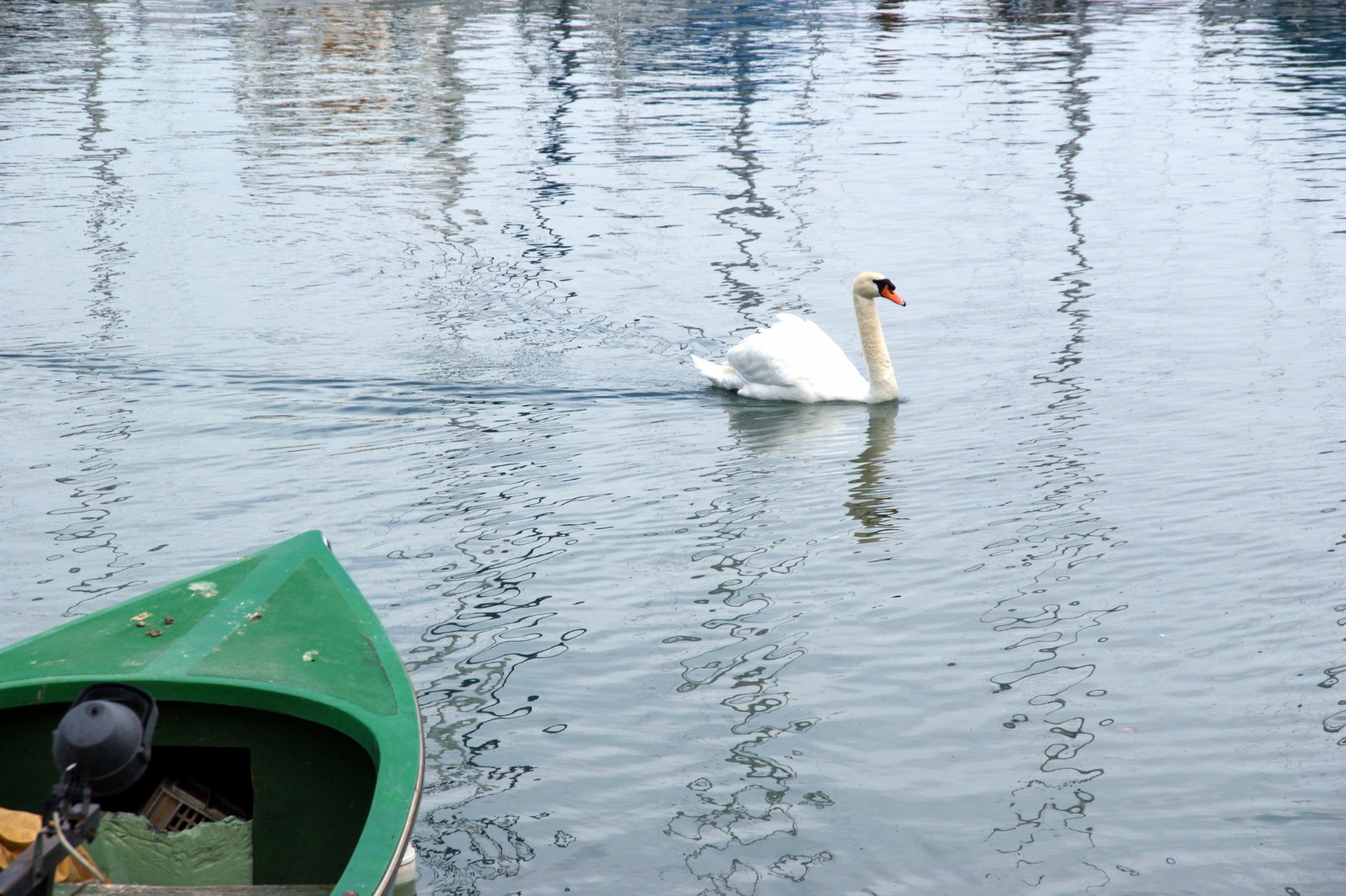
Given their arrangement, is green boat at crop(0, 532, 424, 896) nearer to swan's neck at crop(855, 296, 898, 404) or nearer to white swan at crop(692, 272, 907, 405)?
white swan at crop(692, 272, 907, 405)

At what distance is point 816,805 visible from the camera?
6.02 m

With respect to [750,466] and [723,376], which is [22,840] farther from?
[723,376]

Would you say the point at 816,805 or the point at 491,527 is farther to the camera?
the point at 491,527

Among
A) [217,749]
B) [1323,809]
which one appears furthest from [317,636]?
[1323,809]

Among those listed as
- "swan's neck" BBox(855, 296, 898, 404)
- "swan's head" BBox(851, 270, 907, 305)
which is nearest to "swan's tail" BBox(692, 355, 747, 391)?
"swan's neck" BBox(855, 296, 898, 404)

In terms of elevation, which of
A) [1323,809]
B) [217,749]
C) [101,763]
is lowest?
[1323,809]

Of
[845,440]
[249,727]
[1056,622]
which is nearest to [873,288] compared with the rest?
[845,440]

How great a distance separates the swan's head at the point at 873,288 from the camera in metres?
12.1

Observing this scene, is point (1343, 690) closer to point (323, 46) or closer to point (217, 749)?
point (217, 749)

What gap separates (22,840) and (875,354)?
26.7ft

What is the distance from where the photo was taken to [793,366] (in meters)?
11.6

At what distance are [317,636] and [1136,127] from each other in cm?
2064

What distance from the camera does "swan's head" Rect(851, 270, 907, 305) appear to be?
12.1m

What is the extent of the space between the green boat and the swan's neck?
21.9 feet
